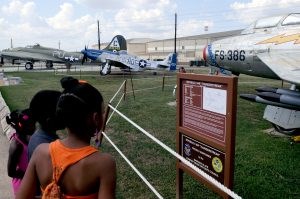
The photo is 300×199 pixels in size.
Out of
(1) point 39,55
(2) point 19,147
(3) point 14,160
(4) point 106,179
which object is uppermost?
(1) point 39,55

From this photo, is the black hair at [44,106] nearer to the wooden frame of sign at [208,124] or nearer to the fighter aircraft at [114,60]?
the wooden frame of sign at [208,124]

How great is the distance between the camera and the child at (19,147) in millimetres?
3306

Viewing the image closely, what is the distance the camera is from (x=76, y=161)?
184 cm

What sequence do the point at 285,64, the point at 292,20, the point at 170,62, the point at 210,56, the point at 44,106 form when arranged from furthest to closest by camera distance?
1. the point at 170,62
2. the point at 210,56
3. the point at 292,20
4. the point at 285,64
5. the point at 44,106

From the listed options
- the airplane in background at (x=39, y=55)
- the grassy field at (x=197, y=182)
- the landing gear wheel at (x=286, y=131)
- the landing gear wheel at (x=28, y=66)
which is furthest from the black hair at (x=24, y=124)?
the landing gear wheel at (x=28, y=66)

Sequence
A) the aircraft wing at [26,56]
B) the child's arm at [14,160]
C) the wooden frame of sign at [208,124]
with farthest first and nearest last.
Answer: the aircraft wing at [26,56]
the wooden frame of sign at [208,124]
the child's arm at [14,160]

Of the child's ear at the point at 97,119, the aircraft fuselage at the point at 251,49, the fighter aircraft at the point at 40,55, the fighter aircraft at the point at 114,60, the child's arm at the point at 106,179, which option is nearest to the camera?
the child's arm at the point at 106,179

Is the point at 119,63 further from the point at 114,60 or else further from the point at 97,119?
the point at 97,119

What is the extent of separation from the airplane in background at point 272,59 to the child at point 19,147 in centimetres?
431

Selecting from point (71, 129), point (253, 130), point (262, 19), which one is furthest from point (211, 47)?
point (71, 129)

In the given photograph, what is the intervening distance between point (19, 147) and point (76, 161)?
180 centimetres

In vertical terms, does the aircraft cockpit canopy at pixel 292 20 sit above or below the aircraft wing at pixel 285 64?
above

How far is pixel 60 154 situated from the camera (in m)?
1.89

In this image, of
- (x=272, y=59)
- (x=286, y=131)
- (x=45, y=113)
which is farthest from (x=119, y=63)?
(x=45, y=113)
